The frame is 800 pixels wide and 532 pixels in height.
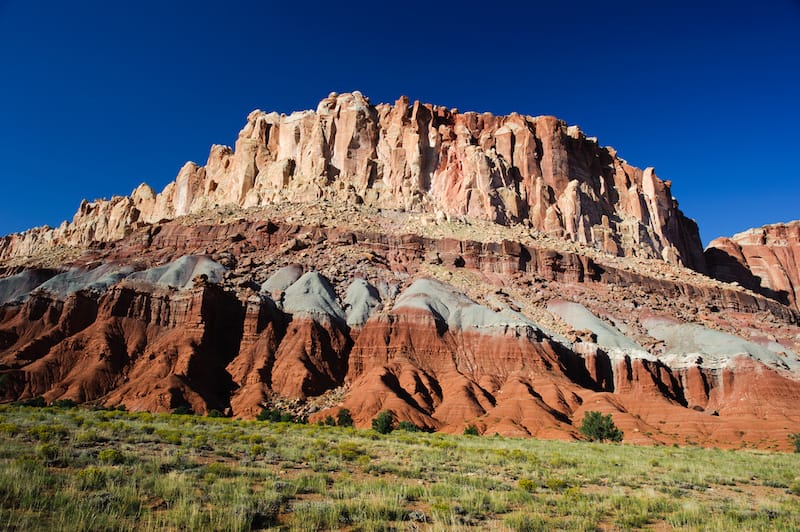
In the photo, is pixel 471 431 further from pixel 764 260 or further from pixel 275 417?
pixel 764 260

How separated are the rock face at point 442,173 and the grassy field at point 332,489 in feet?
276

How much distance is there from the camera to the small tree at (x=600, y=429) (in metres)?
42.7

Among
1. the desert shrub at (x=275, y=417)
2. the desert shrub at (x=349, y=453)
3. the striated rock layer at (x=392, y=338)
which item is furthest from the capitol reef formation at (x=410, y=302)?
the desert shrub at (x=349, y=453)

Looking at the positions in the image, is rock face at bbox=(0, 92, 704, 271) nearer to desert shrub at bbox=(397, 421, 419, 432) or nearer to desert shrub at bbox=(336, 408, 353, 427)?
desert shrub at bbox=(336, 408, 353, 427)

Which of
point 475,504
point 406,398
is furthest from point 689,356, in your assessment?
point 475,504

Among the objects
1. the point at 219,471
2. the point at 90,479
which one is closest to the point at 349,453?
the point at 219,471

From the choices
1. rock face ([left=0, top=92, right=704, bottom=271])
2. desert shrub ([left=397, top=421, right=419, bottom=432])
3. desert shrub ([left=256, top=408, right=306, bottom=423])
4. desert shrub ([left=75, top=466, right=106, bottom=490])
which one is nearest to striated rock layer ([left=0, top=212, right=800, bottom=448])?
desert shrub ([left=397, top=421, right=419, bottom=432])

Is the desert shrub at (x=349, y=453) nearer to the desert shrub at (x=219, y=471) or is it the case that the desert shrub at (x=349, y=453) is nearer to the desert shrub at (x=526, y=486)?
the desert shrub at (x=219, y=471)

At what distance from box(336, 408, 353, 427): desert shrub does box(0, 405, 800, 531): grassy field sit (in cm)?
2404

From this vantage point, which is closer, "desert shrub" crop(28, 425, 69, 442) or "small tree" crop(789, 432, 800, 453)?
"desert shrub" crop(28, 425, 69, 442)

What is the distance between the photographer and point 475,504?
1211 cm

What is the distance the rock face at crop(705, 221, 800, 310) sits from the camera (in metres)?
141

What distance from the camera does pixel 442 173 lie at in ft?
378

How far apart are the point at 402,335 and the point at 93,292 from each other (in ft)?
132
